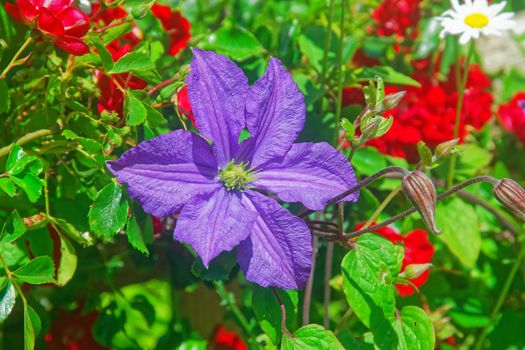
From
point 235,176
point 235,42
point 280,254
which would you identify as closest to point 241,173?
point 235,176

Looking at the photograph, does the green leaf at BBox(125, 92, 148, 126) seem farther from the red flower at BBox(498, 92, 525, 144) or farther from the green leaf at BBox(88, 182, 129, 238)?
the red flower at BBox(498, 92, 525, 144)

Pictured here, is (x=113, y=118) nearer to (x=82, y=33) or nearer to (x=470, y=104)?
(x=82, y=33)

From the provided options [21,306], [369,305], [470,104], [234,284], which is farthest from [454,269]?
[21,306]

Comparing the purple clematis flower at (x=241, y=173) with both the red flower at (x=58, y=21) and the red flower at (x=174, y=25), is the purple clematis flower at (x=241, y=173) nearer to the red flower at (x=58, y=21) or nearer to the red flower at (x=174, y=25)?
the red flower at (x=58, y=21)

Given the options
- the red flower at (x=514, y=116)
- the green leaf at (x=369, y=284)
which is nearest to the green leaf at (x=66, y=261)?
the green leaf at (x=369, y=284)

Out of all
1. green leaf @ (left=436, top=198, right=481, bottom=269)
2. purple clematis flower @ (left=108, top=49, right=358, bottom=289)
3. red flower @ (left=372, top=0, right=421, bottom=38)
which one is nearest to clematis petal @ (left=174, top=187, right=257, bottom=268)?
purple clematis flower @ (left=108, top=49, right=358, bottom=289)

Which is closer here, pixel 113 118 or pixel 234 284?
pixel 113 118
